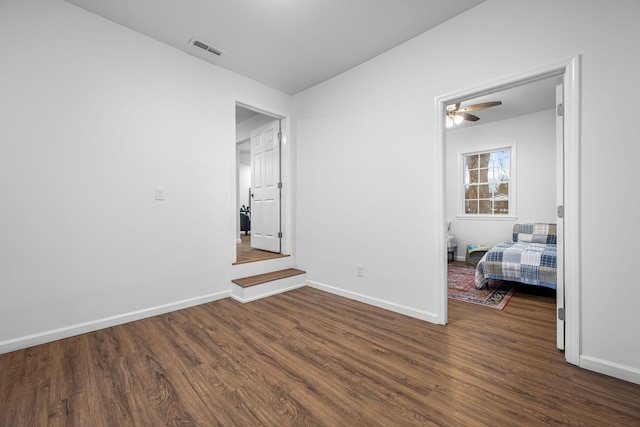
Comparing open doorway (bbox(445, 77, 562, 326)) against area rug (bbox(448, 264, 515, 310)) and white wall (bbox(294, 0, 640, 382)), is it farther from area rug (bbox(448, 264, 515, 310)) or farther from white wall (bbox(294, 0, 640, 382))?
white wall (bbox(294, 0, 640, 382))

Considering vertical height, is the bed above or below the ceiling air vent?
below

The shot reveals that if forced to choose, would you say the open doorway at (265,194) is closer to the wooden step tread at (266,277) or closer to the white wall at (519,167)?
the wooden step tread at (266,277)

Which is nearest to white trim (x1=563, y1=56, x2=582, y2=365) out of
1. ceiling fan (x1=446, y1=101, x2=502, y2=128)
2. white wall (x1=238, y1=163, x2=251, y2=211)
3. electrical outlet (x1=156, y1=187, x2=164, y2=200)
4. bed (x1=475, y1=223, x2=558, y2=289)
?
bed (x1=475, y1=223, x2=558, y2=289)

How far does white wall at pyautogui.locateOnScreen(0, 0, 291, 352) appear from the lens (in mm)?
2037

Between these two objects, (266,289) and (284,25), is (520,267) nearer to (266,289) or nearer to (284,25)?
(266,289)

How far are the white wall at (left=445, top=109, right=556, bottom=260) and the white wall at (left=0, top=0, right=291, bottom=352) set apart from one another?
4.73 metres

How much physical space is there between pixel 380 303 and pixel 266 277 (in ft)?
4.70

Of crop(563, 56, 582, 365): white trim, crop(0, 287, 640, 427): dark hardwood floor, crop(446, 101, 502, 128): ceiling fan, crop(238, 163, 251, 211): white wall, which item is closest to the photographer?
crop(0, 287, 640, 427): dark hardwood floor

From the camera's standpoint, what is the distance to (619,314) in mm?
1689

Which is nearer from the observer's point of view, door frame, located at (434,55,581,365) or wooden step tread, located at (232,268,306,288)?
door frame, located at (434,55,581,365)

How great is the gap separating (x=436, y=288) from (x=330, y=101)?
2536mm

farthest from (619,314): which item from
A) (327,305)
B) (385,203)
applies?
(327,305)

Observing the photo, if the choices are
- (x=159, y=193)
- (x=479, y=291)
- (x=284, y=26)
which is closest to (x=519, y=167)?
(x=479, y=291)

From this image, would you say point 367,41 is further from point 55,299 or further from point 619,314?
point 55,299
